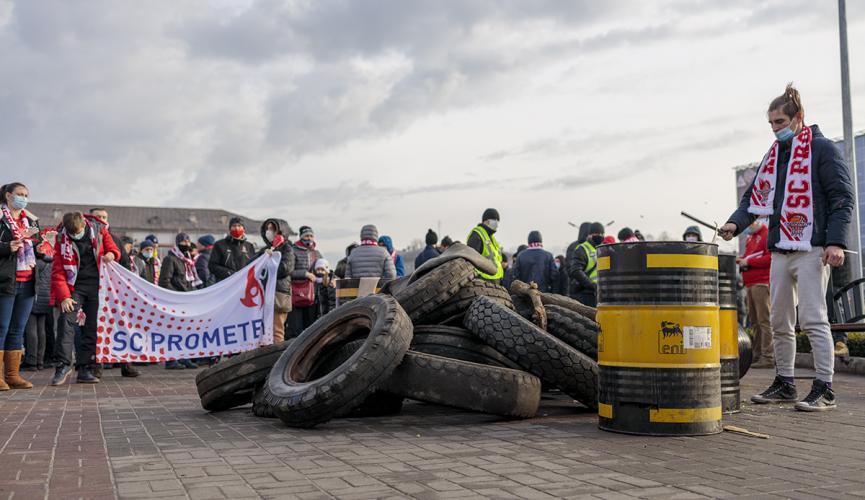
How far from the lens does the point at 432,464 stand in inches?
181

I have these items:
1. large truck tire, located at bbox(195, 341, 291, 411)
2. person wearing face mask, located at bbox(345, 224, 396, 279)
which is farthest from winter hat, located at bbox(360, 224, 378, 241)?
large truck tire, located at bbox(195, 341, 291, 411)

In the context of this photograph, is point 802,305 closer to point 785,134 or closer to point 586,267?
point 785,134

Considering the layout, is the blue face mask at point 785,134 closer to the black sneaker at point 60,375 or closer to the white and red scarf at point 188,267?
the black sneaker at point 60,375

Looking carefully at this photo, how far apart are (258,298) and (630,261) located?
8.21 meters

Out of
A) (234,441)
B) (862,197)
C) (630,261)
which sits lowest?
(234,441)

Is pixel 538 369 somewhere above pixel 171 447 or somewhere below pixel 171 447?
above

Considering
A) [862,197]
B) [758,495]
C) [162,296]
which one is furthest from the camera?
[862,197]

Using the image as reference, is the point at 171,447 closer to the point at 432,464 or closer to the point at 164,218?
the point at 432,464

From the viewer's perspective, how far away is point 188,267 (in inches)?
595

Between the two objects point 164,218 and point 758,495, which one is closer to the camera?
point 758,495

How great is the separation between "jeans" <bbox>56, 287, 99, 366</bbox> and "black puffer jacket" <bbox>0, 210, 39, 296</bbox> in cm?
110

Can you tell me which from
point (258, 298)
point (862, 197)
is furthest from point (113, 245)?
point (862, 197)

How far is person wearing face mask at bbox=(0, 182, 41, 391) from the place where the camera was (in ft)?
31.1

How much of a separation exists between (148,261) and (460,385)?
11095 millimetres
